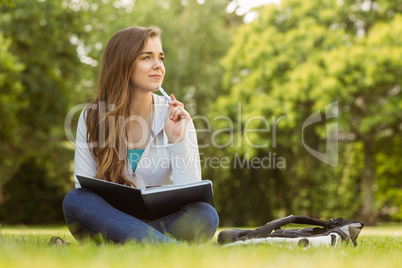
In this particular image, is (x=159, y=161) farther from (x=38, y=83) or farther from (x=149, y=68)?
(x=38, y=83)

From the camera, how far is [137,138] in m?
3.47

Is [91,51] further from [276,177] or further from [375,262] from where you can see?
[375,262]

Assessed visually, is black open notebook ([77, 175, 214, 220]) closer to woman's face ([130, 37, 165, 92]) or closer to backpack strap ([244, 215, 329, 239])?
backpack strap ([244, 215, 329, 239])

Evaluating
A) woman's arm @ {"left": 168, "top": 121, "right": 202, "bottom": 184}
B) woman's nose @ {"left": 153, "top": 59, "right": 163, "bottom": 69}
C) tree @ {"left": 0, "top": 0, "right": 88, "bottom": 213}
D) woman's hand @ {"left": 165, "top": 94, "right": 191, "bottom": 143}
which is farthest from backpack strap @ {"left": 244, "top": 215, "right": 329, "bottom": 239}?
tree @ {"left": 0, "top": 0, "right": 88, "bottom": 213}

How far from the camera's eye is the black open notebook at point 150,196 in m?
2.74

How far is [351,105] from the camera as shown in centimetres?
1338

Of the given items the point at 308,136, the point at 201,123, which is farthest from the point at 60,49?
the point at 308,136

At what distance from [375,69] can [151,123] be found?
9.69 metres

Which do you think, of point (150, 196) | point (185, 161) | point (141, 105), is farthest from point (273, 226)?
point (141, 105)

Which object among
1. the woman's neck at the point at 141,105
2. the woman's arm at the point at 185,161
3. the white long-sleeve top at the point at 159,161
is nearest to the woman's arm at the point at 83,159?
the white long-sleeve top at the point at 159,161

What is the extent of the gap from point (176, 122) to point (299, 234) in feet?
3.47

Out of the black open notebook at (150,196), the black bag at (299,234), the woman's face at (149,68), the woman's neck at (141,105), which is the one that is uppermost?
the woman's face at (149,68)

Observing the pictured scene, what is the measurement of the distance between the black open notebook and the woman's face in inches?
34.2

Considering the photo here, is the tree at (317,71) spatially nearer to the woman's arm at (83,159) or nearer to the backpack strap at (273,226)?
the backpack strap at (273,226)
